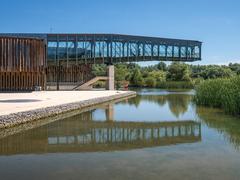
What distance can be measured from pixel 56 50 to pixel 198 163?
148 feet

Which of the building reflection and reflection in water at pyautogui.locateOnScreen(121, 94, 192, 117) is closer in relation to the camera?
the building reflection

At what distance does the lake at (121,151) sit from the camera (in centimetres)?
704

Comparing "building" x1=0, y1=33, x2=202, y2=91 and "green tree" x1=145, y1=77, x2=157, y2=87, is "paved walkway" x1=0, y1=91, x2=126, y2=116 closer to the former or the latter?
"building" x1=0, y1=33, x2=202, y2=91

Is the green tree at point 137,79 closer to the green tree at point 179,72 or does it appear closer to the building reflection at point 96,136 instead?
the green tree at point 179,72

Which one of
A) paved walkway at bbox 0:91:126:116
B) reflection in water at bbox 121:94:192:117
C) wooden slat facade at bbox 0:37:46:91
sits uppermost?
wooden slat facade at bbox 0:37:46:91

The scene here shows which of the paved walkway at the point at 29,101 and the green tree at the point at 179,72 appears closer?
the paved walkway at the point at 29,101

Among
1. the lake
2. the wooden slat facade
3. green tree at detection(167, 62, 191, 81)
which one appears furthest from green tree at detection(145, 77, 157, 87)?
the lake

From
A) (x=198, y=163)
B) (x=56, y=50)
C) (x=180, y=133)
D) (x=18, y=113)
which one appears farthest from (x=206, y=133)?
(x=56, y=50)

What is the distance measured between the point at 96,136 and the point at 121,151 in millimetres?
2609

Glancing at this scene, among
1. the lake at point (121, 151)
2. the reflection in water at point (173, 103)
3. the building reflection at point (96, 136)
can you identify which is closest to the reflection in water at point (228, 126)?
the lake at point (121, 151)

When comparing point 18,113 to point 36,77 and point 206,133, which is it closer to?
point 206,133

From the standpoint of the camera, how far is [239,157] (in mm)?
8539

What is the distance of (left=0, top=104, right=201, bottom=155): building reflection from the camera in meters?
9.76

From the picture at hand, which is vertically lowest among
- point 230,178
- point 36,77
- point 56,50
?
point 230,178
